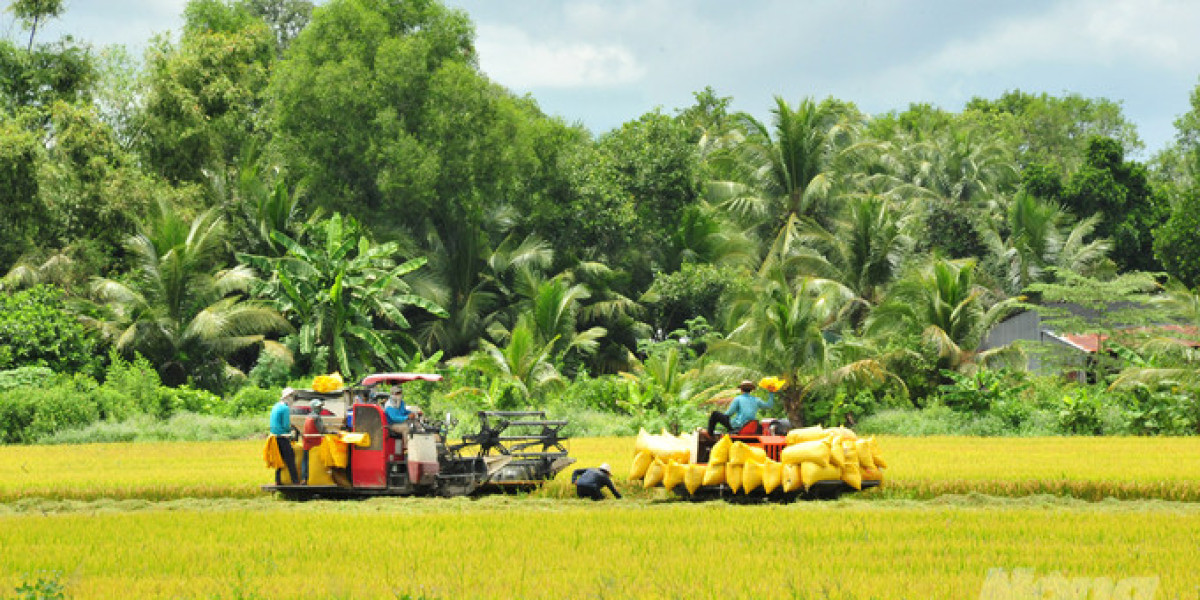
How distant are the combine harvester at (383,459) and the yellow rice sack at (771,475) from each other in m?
2.60

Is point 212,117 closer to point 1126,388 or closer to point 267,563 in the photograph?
→ point 1126,388

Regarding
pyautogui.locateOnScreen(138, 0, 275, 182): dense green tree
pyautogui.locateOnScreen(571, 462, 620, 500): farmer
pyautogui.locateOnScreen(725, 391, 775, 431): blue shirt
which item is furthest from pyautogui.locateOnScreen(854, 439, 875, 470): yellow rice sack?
pyautogui.locateOnScreen(138, 0, 275, 182): dense green tree

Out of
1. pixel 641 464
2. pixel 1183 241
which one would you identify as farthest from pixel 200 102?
pixel 1183 241

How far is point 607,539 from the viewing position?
10.0 metres

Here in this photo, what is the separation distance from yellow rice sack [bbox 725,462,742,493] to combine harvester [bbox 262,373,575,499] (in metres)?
2.17

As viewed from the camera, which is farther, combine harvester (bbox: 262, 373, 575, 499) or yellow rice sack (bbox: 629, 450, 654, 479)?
yellow rice sack (bbox: 629, 450, 654, 479)

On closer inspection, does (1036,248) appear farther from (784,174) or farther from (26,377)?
(26,377)

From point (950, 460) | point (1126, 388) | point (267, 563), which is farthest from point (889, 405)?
point (267, 563)

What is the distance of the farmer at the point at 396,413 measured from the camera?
1350 cm

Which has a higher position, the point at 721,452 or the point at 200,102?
the point at 200,102

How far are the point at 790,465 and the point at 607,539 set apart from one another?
3506 millimetres

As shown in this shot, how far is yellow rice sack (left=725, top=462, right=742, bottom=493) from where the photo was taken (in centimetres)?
1301

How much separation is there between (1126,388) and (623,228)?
16585 millimetres

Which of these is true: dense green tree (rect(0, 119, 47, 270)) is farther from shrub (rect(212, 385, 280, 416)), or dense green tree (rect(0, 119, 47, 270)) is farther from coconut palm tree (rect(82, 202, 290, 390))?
shrub (rect(212, 385, 280, 416))
